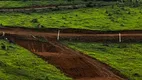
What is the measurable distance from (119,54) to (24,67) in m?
15.2

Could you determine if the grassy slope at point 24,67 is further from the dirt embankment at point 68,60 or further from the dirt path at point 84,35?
the dirt path at point 84,35

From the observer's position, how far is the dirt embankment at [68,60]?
46781mm

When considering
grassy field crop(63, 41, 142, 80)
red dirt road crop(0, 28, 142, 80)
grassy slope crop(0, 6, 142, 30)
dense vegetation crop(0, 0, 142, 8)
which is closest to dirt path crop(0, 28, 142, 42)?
red dirt road crop(0, 28, 142, 80)

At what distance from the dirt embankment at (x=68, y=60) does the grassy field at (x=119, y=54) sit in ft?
4.68

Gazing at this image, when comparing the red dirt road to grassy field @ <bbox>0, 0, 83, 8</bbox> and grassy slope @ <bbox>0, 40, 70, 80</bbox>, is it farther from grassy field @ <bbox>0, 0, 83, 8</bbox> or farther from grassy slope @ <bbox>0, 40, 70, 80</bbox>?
grassy field @ <bbox>0, 0, 83, 8</bbox>

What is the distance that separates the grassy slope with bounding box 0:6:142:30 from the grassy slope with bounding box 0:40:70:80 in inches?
678

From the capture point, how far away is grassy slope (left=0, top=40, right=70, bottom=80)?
42.5 m

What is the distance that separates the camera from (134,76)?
46.1 meters

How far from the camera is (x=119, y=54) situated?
182 ft

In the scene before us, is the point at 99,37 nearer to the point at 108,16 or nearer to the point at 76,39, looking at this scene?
the point at 76,39

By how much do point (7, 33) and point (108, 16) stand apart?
2268 centimetres

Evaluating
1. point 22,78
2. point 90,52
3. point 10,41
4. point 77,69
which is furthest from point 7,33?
point 22,78

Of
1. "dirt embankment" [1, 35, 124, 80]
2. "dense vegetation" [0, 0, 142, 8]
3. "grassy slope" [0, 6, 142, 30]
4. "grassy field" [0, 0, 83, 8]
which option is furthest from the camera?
"dense vegetation" [0, 0, 142, 8]

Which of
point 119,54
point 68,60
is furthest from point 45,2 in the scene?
point 68,60
